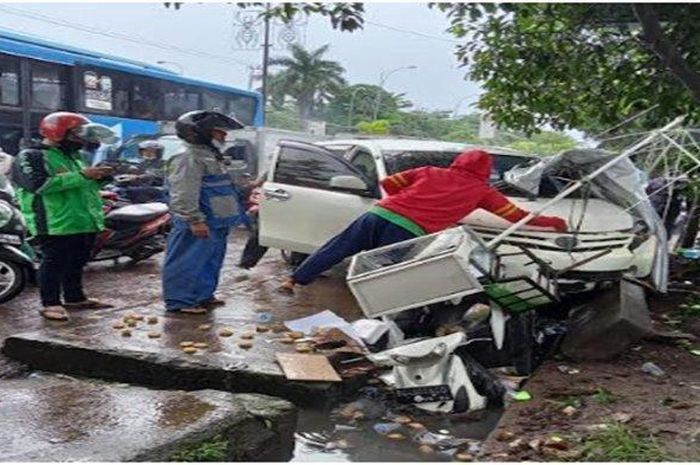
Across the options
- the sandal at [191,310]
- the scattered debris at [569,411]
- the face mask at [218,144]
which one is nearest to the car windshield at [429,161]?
the face mask at [218,144]

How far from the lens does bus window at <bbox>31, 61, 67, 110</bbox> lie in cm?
1280

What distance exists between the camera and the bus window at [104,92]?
13.9 m

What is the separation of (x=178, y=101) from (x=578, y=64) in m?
12.2

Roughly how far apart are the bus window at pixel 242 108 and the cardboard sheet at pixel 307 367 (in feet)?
47.9

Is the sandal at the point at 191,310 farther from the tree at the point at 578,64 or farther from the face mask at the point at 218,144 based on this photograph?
the tree at the point at 578,64

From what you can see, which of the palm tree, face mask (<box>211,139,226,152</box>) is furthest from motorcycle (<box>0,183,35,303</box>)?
the palm tree

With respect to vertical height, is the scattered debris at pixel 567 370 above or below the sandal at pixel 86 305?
above

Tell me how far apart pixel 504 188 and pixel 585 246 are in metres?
1.23

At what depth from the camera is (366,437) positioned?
3912mm

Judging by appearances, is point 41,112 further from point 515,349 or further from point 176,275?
point 515,349

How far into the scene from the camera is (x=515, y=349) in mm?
4695

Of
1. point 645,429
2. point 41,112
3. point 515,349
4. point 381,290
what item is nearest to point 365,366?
point 381,290

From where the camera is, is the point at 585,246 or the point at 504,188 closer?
the point at 585,246

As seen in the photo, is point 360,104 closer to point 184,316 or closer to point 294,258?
point 294,258
